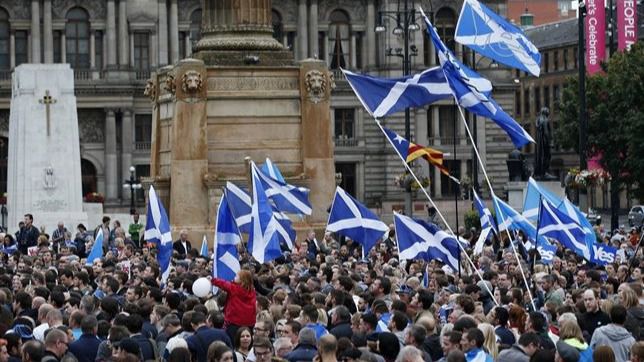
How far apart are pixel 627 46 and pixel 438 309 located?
71.8m

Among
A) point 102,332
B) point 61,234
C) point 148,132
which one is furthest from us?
point 148,132

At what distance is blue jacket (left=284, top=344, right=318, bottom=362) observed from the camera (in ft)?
55.2

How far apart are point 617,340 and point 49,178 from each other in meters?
38.2

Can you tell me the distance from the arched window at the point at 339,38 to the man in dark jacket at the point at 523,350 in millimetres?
93707

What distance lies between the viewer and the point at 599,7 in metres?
91.2

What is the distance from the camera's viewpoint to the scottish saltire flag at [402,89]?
26469 mm

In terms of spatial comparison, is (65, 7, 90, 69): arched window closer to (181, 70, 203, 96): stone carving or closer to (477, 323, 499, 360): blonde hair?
(181, 70, 203, 96): stone carving

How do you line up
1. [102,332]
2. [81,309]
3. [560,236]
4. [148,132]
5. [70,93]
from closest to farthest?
[102,332], [81,309], [560,236], [70,93], [148,132]

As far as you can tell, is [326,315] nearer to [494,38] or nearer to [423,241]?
[423,241]

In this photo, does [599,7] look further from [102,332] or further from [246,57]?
[102,332]

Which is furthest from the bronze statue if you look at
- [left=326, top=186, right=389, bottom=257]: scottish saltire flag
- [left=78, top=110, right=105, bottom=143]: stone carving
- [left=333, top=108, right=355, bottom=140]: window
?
[left=333, top=108, right=355, bottom=140]: window

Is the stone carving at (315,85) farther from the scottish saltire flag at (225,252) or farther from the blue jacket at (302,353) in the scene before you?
the blue jacket at (302,353)

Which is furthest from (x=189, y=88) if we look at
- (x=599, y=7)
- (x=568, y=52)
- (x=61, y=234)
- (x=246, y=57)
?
(x=568, y=52)

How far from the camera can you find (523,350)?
16.7 meters
